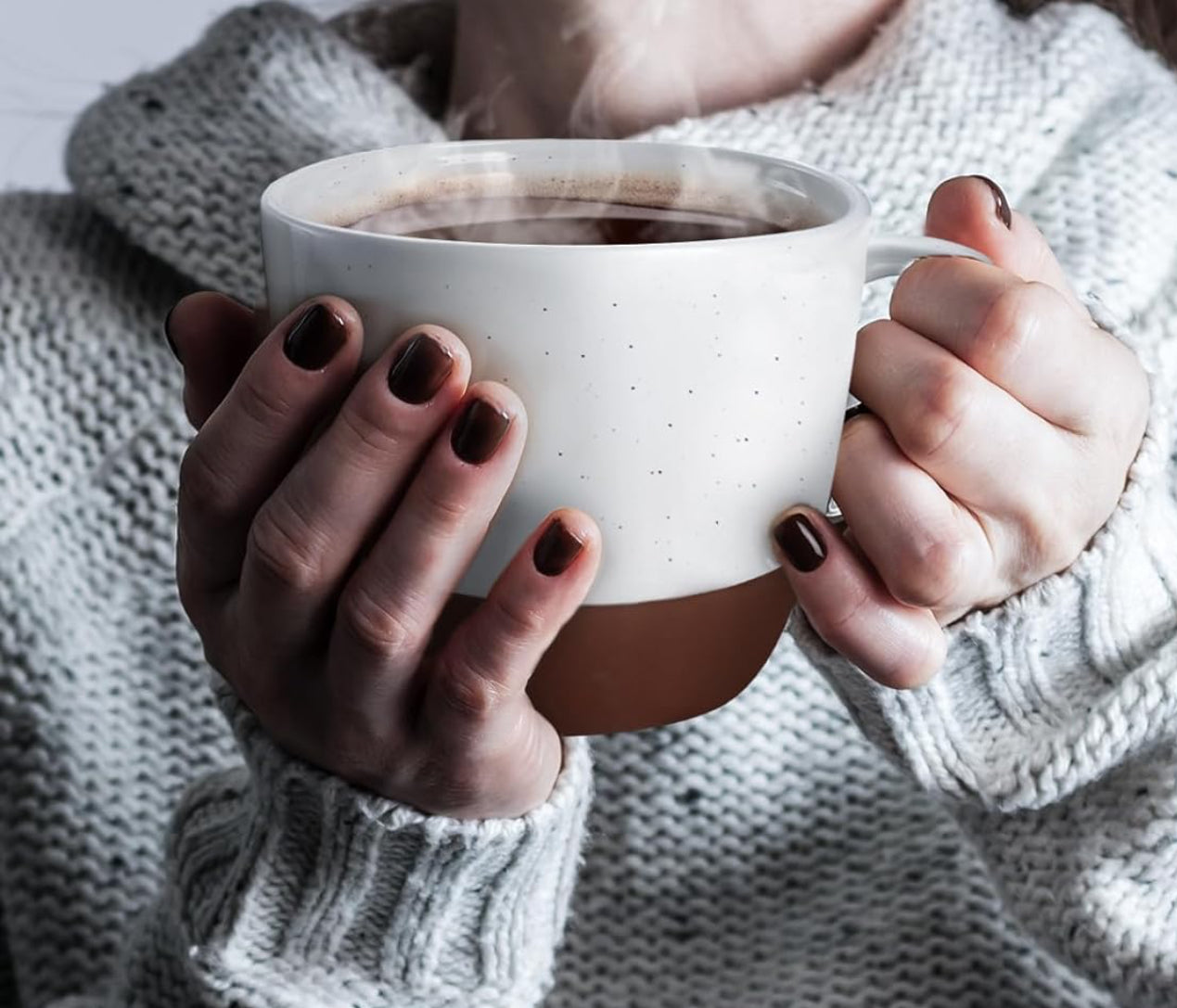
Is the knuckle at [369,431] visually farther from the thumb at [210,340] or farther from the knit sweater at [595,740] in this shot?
the knit sweater at [595,740]

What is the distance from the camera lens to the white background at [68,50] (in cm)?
95

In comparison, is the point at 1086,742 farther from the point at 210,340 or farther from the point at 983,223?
the point at 210,340

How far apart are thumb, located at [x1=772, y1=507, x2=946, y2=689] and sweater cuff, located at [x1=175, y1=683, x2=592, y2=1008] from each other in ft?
0.49

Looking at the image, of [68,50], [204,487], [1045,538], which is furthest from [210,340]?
[68,50]

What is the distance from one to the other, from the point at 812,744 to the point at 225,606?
389 mm

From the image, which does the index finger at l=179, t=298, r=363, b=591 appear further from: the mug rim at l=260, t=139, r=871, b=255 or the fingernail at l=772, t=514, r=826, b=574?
the fingernail at l=772, t=514, r=826, b=574

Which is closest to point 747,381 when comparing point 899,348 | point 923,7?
point 899,348

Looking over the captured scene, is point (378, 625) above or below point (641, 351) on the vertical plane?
below

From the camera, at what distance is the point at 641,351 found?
14.4 inches

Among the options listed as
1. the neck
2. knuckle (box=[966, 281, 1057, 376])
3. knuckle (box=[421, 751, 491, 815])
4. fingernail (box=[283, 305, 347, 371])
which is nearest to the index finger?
fingernail (box=[283, 305, 347, 371])

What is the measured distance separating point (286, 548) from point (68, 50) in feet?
2.55

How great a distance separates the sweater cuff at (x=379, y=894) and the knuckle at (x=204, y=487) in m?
0.13

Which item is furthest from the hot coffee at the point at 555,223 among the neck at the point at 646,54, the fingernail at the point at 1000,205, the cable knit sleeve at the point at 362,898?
the neck at the point at 646,54

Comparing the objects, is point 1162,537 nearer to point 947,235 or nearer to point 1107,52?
point 947,235
